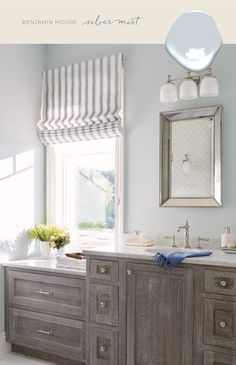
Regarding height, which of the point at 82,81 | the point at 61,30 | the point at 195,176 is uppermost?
the point at 82,81

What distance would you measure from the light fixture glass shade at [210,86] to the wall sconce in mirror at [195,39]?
6.97ft

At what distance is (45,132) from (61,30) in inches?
108

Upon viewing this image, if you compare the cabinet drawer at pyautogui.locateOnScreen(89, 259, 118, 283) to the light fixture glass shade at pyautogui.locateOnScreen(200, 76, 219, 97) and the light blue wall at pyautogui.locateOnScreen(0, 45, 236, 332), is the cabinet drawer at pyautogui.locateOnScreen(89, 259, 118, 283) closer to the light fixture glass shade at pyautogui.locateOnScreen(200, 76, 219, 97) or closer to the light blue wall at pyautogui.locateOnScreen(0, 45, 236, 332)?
the light blue wall at pyautogui.locateOnScreen(0, 45, 236, 332)

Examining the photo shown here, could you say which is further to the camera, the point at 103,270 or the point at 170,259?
the point at 103,270

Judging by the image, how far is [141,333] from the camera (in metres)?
2.74

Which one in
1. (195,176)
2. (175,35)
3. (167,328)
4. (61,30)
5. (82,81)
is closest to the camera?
(175,35)

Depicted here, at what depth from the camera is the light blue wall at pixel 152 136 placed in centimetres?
304

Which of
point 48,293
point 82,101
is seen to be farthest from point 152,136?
point 48,293

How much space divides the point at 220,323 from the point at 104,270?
0.83 m

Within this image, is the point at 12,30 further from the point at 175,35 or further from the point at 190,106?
the point at 190,106

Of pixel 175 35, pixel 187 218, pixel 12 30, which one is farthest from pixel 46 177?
pixel 175 35

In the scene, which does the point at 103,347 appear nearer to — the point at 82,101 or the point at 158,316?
the point at 158,316

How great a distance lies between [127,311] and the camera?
2.79m

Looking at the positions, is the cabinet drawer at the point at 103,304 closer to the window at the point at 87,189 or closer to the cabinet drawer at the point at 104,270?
the cabinet drawer at the point at 104,270
